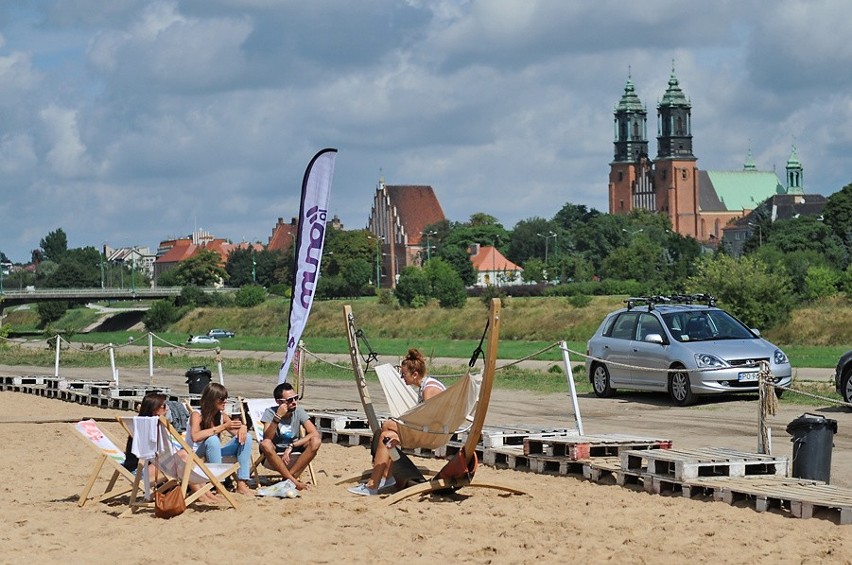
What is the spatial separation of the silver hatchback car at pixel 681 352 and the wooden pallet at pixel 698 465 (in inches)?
282

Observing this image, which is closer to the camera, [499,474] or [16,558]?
[16,558]

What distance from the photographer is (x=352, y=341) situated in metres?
14.7

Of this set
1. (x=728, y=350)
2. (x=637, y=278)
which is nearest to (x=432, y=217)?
(x=637, y=278)

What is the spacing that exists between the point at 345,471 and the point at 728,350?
8609mm

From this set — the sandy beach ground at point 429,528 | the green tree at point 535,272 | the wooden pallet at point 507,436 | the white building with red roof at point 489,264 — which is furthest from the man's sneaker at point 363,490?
the white building with red roof at point 489,264

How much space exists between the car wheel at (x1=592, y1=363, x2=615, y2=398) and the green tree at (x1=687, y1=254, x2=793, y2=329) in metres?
18.4

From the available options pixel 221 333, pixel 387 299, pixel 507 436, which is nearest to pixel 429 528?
pixel 507 436

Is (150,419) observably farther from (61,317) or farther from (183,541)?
(61,317)

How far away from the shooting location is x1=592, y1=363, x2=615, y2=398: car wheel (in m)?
24.0

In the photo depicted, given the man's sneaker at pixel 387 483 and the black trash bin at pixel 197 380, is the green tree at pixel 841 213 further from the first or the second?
the man's sneaker at pixel 387 483

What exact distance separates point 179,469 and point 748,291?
3197 centimetres

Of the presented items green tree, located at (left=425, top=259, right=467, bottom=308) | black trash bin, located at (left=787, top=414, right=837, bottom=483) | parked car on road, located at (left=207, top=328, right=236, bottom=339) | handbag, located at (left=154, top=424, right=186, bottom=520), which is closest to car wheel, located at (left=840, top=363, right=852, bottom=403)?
black trash bin, located at (left=787, top=414, right=837, bottom=483)

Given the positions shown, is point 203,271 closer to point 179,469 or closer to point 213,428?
point 213,428

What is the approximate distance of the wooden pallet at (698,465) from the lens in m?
12.8
